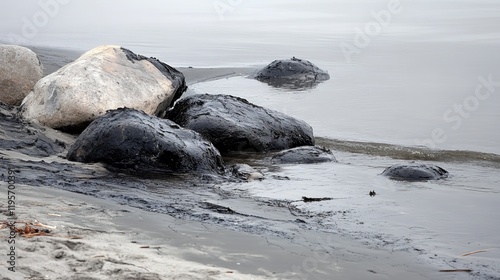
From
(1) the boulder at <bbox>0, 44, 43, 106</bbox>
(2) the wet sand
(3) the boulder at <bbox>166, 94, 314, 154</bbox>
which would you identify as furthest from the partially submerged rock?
(1) the boulder at <bbox>0, 44, 43, 106</bbox>

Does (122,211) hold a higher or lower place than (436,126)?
lower

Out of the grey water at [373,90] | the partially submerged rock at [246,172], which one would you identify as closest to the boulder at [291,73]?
the grey water at [373,90]

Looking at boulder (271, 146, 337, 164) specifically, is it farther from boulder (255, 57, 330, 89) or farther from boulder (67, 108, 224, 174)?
boulder (255, 57, 330, 89)

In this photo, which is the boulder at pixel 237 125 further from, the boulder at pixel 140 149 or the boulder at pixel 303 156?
the boulder at pixel 140 149

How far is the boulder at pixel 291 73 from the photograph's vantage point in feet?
47.4

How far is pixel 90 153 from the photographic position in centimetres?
694

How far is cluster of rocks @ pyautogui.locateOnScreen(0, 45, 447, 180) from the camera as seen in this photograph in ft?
22.7

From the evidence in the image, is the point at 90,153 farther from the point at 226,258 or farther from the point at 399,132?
the point at 399,132

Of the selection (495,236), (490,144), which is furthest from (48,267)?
(490,144)

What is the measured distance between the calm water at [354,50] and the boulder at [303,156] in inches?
58.8

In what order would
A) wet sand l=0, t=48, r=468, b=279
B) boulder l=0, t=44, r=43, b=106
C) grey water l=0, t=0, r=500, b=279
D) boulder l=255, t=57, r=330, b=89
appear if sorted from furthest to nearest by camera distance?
boulder l=255, t=57, r=330, b=89, boulder l=0, t=44, r=43, b=106, grey water l=0, t=0, r=500, b=279, wet sand l=0, t=48, r=468, b=279

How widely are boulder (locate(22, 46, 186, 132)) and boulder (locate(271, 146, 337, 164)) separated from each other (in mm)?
1730

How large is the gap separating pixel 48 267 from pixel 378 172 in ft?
14.9

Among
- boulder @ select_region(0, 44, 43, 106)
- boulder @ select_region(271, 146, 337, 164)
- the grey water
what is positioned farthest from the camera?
boulder @ select_region(0, 44, 43, 106)
